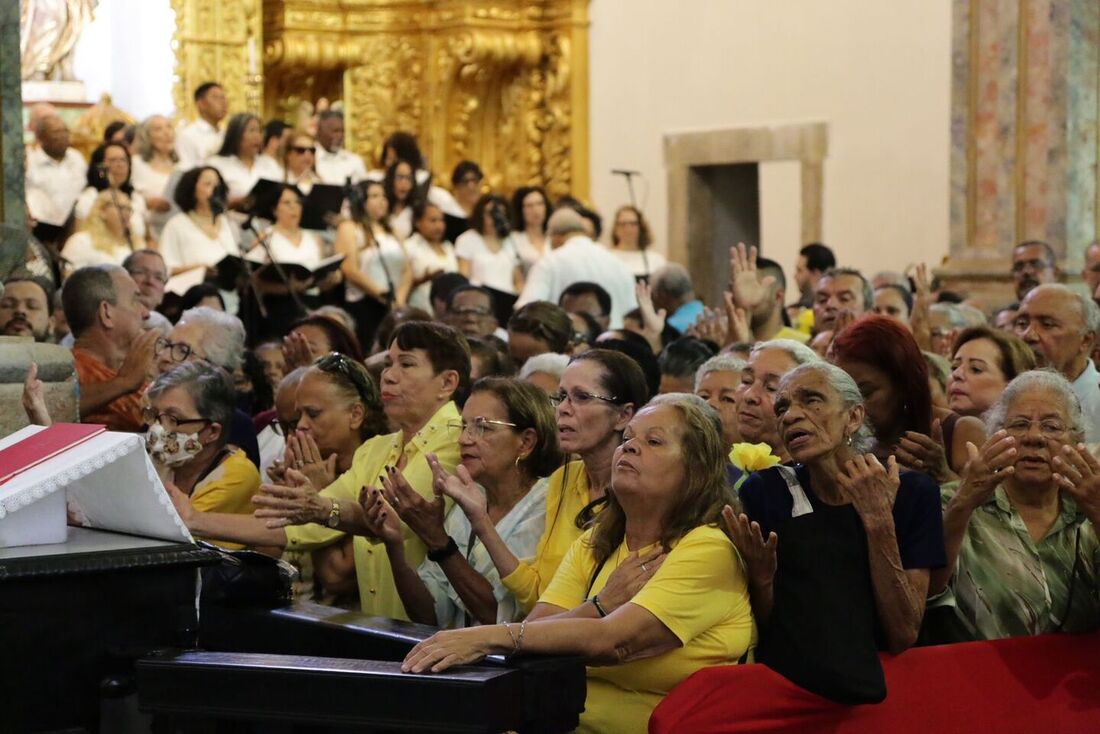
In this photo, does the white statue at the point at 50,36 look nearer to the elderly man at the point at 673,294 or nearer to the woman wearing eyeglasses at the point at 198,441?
the elderly man at the point at 673,294

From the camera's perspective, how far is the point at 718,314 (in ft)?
23.7

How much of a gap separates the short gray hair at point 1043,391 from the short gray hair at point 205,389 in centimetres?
211

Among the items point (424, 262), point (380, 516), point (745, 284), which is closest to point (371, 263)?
point (424, 262)

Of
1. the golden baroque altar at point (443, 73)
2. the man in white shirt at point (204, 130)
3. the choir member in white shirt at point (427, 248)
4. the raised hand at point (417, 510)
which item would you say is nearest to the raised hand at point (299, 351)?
the raised hand at point (417, 510)

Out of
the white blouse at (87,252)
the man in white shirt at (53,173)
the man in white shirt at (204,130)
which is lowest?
the white blouse at (87,252)

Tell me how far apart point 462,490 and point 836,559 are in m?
0.91

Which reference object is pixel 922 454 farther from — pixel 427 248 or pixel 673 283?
pixel 427 248

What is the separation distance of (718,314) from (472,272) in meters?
4.65

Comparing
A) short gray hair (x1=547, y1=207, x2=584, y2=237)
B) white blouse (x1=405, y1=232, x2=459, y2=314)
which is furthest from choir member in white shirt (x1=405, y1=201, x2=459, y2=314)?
short gray hair (x1=547, y1=207, x2=584, y2=237)

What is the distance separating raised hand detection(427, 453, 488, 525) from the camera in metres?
4.14

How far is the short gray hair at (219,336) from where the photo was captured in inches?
253

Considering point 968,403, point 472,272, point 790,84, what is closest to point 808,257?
point 472,272

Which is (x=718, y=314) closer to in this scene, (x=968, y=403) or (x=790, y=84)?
(x=968, y=403)

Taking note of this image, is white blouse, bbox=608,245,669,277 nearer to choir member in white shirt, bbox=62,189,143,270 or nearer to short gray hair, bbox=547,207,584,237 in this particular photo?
short gray hair, bbox=547,207,584,237
